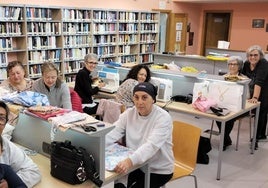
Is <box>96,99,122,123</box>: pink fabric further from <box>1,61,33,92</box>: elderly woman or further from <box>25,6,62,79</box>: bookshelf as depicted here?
<box>25,6,62,79</box>: bookshelf

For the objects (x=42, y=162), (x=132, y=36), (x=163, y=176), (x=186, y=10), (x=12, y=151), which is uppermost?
(x=186, y=10)

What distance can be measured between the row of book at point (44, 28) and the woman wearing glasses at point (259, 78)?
381 cm

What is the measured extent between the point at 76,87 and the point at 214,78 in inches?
71.2

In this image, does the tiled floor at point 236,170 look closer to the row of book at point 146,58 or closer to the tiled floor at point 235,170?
the tiled floor at point 235,170

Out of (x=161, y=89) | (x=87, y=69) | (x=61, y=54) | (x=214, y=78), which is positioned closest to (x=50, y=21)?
(x=61, y=54)

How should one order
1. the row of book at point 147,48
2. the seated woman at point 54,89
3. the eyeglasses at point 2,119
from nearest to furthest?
the eyeglasses at point 2,119
the seated woman at point 54,89
the row of book at point 147,48

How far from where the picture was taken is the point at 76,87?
13.7 ft

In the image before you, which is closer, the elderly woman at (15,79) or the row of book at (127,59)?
the elderly woman at (15,79)

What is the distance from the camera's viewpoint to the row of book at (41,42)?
594 cm

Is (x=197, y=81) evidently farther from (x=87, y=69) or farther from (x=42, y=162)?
(x=42, y=162)

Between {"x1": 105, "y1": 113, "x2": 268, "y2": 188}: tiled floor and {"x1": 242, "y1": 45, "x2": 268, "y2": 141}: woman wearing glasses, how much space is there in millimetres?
539

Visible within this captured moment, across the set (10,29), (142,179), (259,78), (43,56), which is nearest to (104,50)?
(43,56)

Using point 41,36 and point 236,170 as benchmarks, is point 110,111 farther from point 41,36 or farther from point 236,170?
point 41,36

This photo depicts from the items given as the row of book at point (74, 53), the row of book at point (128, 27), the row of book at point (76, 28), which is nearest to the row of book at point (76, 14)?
the row of book at point (76, 28)
